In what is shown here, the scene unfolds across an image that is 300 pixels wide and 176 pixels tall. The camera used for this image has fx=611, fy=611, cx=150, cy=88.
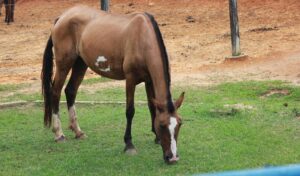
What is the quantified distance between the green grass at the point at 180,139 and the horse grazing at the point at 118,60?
0.96 feet

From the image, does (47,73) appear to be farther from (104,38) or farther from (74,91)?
(104,38)

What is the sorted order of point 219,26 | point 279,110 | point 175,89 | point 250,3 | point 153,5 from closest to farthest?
point 279,110 < point 175,89 < point 219,26 < point 250,3 < point 153,5

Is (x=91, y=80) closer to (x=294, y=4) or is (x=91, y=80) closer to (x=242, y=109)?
(x=242, y=109)

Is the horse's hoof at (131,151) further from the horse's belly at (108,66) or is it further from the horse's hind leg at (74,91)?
the horse's hind leg at (74,91)

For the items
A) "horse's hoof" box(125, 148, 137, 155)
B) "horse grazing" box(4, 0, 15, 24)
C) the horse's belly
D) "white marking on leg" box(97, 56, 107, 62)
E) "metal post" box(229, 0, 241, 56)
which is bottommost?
"horse grazing" box(4, 0, 15, 24)

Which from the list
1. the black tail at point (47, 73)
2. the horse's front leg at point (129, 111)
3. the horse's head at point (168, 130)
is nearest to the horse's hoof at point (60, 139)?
Answer: the black tail at point (47, 73)

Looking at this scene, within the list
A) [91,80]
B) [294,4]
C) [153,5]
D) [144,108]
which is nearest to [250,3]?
[294,4]

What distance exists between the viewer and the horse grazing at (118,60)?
6504 mm

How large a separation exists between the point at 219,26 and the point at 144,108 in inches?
423

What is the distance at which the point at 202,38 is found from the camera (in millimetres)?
18438

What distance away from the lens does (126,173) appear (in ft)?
20.4

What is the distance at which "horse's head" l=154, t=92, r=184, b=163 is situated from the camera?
630cm

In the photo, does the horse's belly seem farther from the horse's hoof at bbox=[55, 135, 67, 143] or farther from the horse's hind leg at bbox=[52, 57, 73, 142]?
the horse's hoof at bbox=[55, 135, 67, 143]

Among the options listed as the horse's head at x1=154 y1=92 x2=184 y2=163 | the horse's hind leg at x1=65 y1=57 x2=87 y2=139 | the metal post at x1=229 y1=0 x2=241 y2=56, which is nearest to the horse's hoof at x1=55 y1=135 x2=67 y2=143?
the horse's hind leg at x1=65 y1=57 x2=87 y2=139
